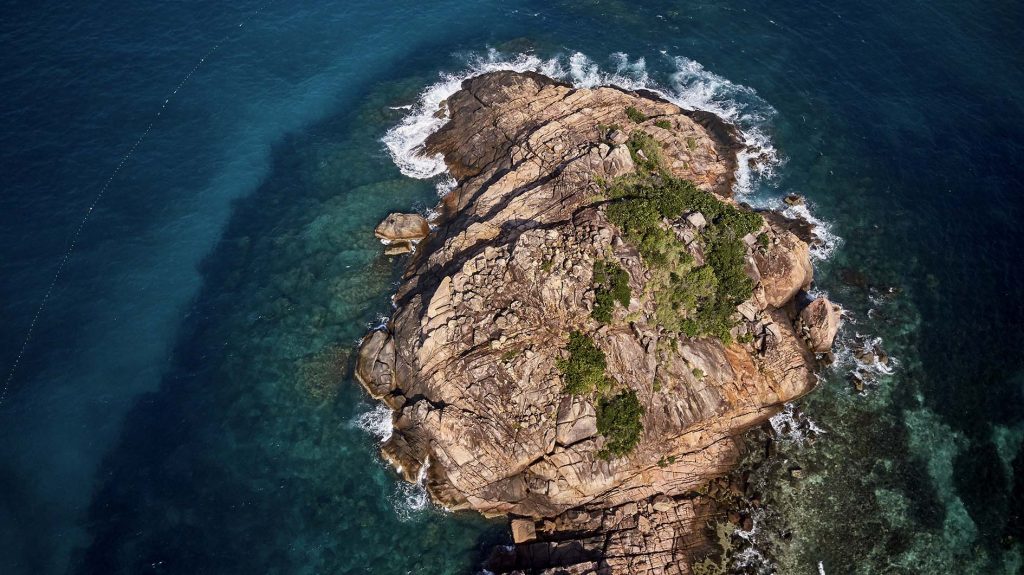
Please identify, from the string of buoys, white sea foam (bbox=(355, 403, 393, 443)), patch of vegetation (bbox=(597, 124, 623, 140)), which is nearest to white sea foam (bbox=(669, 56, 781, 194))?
patch of vegetation (bbox=(597, 124, 623, 140))

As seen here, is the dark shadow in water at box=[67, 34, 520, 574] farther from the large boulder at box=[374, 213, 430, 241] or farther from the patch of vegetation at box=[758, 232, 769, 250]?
the patch of vegetation at box=[758, 232, 769, 250]

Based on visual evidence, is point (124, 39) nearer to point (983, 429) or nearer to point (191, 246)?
point (191, 246)

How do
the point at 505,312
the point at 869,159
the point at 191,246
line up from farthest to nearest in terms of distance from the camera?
the point at 869,159 < the point at 191,246 < the point at 505,312

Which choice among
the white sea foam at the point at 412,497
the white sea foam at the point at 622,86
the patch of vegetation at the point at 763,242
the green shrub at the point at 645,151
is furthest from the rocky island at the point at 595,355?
the white sea foam at the point at 622,86

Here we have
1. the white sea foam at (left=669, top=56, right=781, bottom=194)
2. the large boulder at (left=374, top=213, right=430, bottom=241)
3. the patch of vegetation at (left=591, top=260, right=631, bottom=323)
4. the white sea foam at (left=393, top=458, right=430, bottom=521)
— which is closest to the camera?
the white sea foam at (left=393, top=458, right=430, bottom=521)

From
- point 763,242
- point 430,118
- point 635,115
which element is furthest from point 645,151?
point 430,118

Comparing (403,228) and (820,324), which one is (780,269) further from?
(403,228)

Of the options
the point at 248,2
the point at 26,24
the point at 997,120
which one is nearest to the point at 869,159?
the point at 997,120
